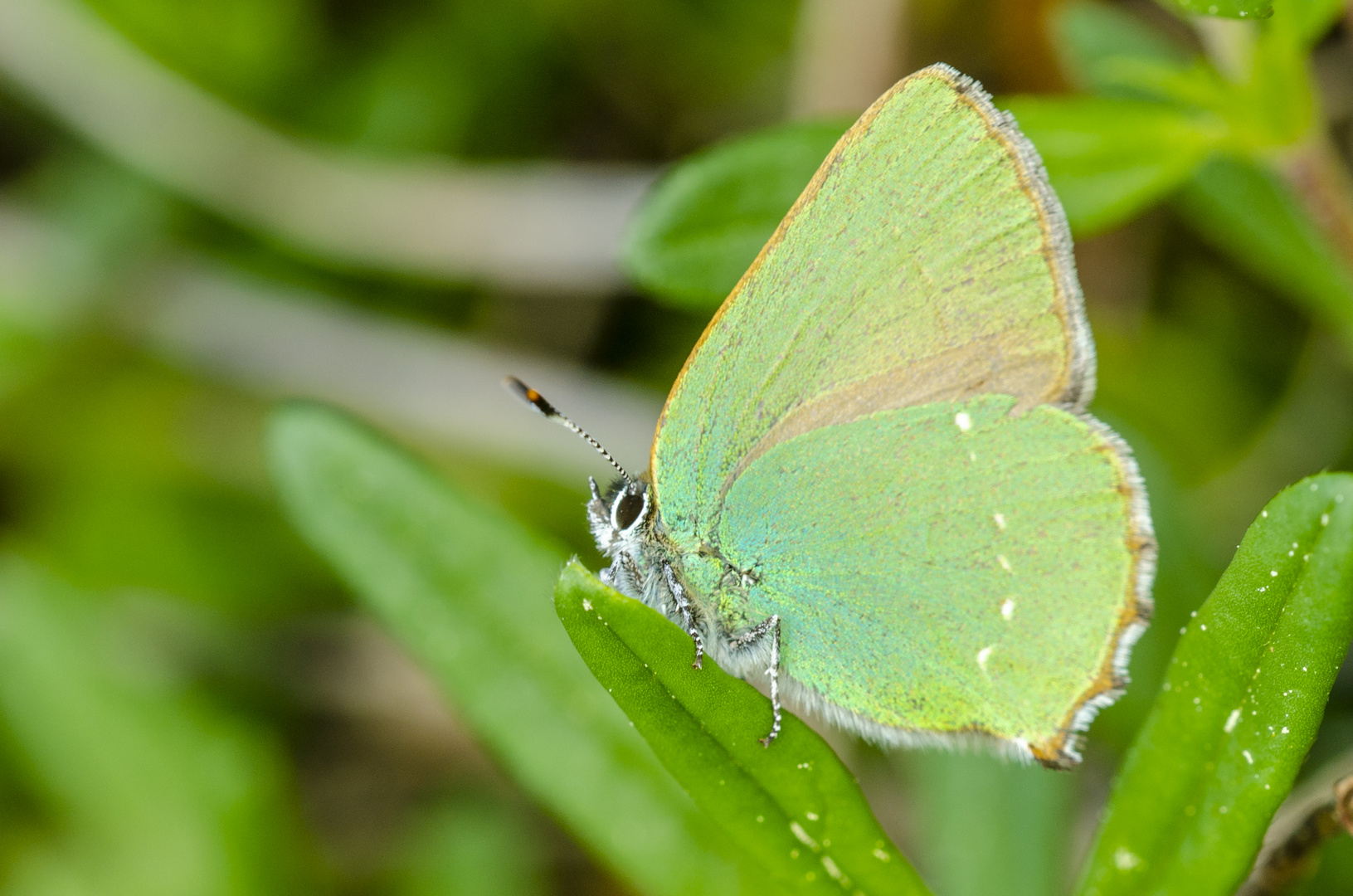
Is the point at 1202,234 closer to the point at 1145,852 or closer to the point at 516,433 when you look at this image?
the point at 516,433

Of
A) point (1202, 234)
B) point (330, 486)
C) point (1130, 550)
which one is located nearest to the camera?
point (1130, 550)

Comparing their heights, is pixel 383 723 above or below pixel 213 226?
below

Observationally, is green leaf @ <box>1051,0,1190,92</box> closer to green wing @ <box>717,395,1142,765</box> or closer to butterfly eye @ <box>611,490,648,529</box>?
green wing @ <box>717,395,1142,765</box>

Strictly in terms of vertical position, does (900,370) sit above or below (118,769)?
above

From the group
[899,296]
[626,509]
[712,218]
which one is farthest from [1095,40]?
[626,509]

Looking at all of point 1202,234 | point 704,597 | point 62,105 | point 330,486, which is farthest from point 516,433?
point 1202,234

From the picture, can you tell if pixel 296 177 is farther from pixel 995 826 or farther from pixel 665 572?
pixel 995 826

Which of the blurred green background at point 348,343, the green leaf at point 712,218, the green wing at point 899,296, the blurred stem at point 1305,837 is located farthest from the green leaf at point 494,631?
the blurred green background at point 348,343
